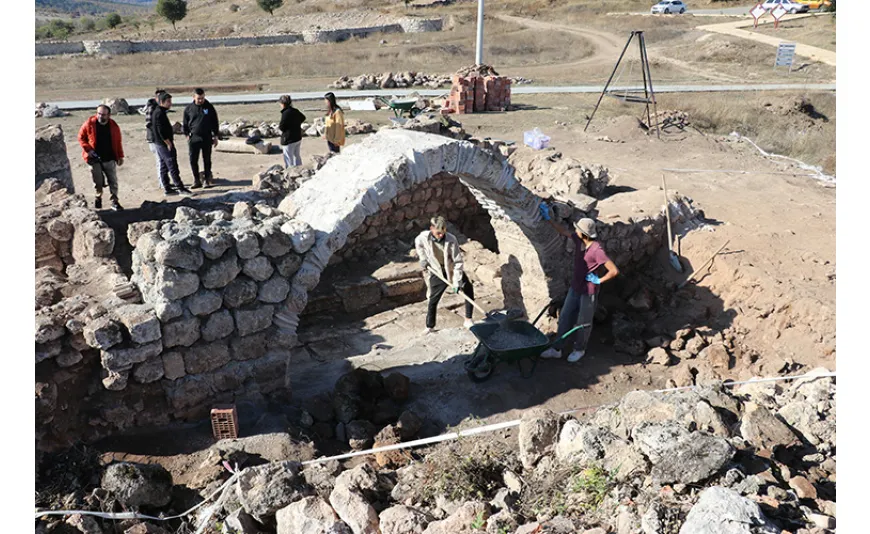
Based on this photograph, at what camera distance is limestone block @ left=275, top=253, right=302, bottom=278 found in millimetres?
5930

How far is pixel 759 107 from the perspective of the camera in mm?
19250

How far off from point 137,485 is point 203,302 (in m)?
1.61

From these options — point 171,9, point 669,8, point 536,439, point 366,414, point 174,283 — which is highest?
point 171,9

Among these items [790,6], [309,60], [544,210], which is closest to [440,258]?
[544,210]

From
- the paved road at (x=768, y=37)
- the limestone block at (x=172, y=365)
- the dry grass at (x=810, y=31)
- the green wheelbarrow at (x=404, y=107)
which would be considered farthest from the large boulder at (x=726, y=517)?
the dry grass at (x=810, y=31)

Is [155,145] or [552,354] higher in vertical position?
[155,145]

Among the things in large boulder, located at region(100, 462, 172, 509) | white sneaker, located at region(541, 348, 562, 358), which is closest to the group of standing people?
white sneaker, located at region(541, 348, 562, 358)

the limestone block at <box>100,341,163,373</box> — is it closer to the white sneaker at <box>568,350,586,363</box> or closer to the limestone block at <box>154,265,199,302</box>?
the limestone block at <box>154,265,199,302</box>

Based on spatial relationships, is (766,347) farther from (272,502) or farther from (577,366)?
(272,502)

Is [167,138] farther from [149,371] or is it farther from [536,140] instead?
[536,140]

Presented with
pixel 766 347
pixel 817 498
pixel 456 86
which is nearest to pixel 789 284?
pixel 766 347

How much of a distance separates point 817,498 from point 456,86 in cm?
1657

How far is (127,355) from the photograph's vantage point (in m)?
5.30

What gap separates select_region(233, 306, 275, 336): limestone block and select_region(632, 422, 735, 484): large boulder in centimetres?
346
